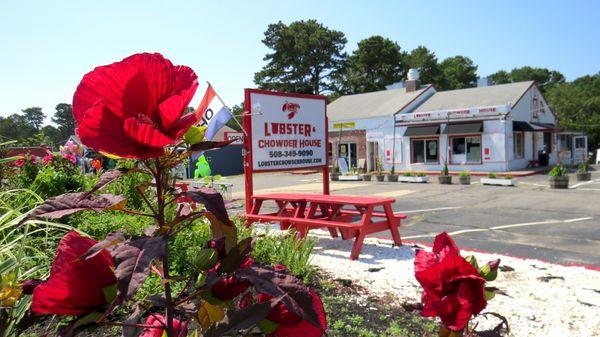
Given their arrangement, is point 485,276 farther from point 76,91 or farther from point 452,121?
point 452,121

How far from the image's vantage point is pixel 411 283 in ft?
14.5

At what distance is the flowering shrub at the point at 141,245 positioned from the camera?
77cm

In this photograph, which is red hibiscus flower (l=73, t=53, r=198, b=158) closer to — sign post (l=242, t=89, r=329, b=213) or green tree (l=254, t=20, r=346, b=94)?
sign post (l=242, t=89, r=329, b=213)

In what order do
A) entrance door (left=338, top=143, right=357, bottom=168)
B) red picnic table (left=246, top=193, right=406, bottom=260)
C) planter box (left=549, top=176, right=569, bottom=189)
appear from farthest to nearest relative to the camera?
entrance door (left=338, top=143, right=357, bottom=168) → planter box (left=549, top=176, right=569, bottom=189) → red picnic table (left=246, top=193, right=406, bottom=260)

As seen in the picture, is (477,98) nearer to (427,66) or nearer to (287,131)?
(287,131)

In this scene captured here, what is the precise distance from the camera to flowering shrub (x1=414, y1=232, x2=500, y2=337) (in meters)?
0.94

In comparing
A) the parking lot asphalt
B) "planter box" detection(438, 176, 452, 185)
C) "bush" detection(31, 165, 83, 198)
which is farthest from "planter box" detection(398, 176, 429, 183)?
"bush" detection(31, 165, 83, 198)

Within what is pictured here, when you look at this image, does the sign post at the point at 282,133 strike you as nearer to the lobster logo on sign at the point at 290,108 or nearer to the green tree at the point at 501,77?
the lobster logo on sign at the point at 290,108

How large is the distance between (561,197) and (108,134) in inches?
632

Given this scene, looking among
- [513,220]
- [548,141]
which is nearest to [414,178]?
[513,220]

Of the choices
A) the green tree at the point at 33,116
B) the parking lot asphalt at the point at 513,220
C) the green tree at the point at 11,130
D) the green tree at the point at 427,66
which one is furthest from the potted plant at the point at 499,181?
the green tree at the point at 33,116

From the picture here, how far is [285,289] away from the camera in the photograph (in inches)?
33.2

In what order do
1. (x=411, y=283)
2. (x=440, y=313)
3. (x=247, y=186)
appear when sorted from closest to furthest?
(x=440, y=313) → (x=411, y=283) → (x=247, y=186)

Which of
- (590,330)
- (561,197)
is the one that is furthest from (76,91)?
(561,197)
